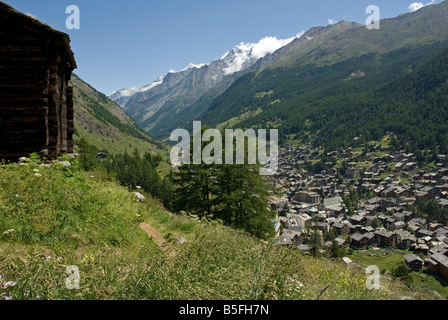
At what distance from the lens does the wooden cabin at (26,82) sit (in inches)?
466

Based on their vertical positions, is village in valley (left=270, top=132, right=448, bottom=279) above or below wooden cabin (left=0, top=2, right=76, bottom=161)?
below

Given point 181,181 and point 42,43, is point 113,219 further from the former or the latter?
point 181,181

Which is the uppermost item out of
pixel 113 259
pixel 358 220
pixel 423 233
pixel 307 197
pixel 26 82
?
pixel 26 82

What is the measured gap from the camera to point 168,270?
13.4 ft

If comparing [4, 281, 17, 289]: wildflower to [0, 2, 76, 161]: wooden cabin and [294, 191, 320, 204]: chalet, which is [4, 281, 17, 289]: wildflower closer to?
[0, 2, 76, 161]: wooden cabin

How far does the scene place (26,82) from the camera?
1212 cm

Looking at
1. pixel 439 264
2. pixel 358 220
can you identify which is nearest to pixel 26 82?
pixel 439 264

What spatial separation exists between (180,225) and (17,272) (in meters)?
6.85

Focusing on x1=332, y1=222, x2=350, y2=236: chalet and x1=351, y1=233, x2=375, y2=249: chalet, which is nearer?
x1=351, y1=233, x2=375, y2=249: chalet

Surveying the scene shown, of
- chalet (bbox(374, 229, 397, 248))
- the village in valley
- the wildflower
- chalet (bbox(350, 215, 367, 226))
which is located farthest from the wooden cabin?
chalet (bbox(350, 215, 367, 226))

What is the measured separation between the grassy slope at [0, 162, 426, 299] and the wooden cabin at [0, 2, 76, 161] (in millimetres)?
4945

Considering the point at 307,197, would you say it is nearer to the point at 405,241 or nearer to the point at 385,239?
the point at 385,239

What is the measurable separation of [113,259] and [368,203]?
427 feet

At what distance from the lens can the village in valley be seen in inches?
2758
